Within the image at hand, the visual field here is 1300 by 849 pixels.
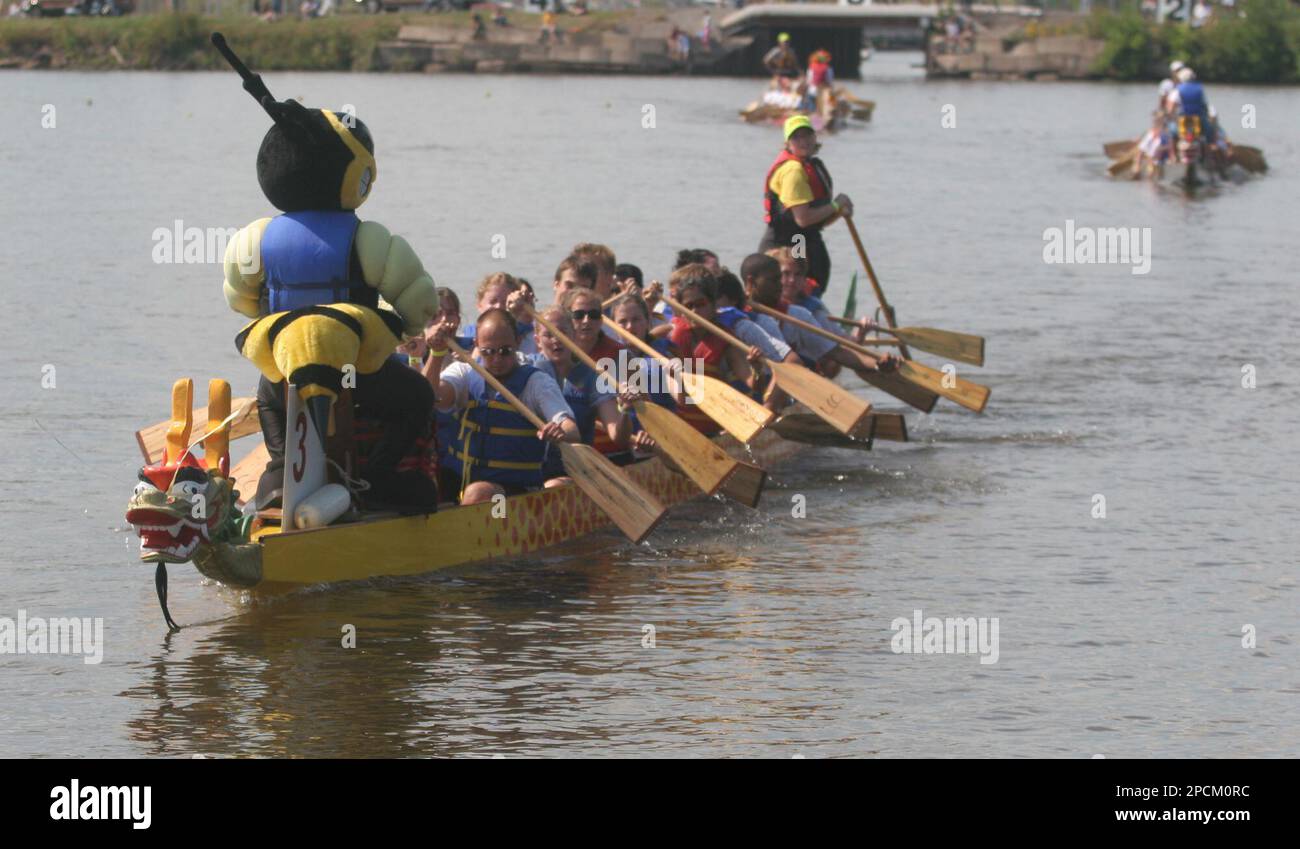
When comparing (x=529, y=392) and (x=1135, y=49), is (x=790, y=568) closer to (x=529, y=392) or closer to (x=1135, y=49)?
(x=529, y=392)

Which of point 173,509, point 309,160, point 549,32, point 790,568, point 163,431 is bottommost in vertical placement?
point 790,568

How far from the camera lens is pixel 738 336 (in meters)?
14.6

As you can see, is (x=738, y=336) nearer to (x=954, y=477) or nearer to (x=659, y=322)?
(x=659, y=322)

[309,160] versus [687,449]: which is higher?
[309,160]

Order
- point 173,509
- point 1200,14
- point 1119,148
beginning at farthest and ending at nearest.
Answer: point 1200,14, point 1119,148, point 173,509

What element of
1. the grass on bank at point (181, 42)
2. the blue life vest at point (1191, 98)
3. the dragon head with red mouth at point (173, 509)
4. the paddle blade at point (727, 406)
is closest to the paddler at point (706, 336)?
the paddle blade at point (727, 406)

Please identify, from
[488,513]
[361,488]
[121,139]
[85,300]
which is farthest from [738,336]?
[121,139]

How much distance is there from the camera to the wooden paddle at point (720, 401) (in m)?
13.1

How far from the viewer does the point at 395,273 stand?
10.2 m

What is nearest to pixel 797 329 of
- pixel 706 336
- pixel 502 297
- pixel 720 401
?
pixel 706 336

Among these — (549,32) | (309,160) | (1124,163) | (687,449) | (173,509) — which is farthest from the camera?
(549,32)

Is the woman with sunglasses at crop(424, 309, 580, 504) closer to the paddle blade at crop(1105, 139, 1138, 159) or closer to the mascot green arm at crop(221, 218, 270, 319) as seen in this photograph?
the mascot green arm at crop(221, 218, 270, 319)

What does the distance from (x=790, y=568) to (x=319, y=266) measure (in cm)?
372

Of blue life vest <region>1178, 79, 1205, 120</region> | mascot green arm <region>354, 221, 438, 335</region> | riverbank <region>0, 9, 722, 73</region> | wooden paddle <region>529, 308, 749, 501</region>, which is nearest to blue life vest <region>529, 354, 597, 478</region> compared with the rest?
wooden paddle <region>529, 308, 749, 501</region>
